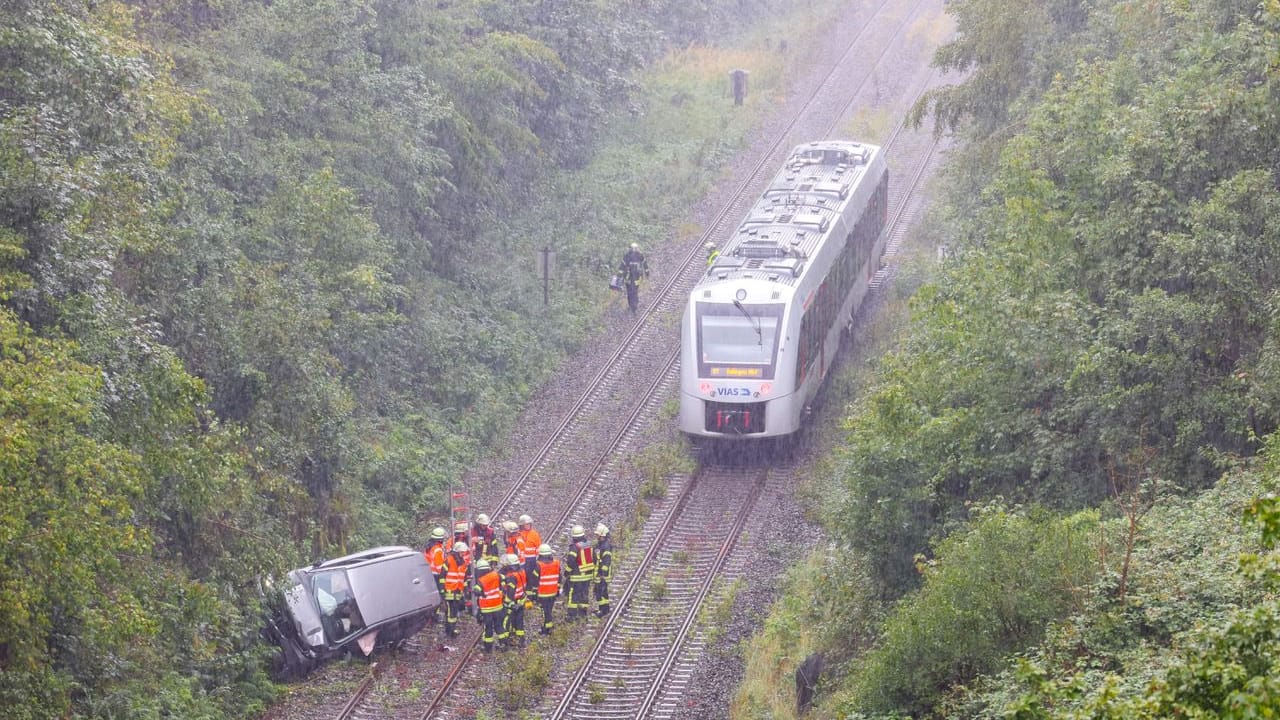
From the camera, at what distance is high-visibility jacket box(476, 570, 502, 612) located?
17.0 meters

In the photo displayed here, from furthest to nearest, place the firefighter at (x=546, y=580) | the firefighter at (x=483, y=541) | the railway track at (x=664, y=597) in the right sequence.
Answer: the firefighter at (x=483, y=541)
the firefighter at (x=546, y=580)
the railway track at (x=664, y=597)

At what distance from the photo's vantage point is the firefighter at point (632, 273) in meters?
28.1

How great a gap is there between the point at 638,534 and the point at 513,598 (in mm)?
3701

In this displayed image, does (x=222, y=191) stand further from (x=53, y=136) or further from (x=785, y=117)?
(x=785, y=117)

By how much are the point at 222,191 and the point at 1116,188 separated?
13123 millimetres

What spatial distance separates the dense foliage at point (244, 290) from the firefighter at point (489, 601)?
8.26 ft

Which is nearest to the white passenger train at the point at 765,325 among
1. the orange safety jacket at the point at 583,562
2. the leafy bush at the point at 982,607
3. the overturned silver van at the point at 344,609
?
the orange safety jacket at the point at 583,562

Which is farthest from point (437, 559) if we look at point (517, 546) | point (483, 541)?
point (517, 546)

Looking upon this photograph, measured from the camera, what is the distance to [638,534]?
20.4m

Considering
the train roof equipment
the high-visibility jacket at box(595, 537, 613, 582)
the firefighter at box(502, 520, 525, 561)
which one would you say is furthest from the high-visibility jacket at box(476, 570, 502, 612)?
the train roof equipment

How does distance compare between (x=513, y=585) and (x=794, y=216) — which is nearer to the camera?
(x=513, y=585)

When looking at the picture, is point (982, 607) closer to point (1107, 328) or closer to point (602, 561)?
point (1107, 328)

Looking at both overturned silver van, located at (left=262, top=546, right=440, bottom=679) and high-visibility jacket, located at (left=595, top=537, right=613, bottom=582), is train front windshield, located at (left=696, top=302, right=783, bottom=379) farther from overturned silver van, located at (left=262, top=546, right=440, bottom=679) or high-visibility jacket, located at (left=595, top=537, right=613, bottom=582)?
overturned silver van, located at (left=262, top=546, right=440, bottom=679)

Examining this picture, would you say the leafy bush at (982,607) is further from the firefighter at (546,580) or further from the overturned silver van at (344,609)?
the overturned silver van at (344,609)
